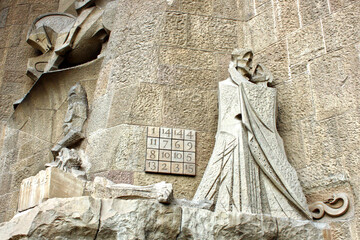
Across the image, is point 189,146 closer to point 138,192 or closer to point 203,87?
point 203,87

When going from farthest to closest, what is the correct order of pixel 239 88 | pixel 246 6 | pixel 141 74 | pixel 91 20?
pixel 91 20 < pixel 246 6 < pixel 141 74 < pixel 239 88

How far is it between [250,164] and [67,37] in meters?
3.64

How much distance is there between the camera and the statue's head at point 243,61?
580cm

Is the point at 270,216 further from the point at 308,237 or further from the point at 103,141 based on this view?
the point at 103,141

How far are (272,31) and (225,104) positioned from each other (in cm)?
138

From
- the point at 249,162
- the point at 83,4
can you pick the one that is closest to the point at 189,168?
the point at 249,162

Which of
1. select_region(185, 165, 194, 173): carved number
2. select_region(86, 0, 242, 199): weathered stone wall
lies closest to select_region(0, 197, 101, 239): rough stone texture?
select_region(86, 0, 242, 199): weathered stone wall

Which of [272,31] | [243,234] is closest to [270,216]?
[243,234]

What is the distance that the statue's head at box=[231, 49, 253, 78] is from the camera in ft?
19.0

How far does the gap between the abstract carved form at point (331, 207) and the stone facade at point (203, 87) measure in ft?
0.18

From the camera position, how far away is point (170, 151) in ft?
18.4

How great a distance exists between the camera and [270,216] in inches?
191

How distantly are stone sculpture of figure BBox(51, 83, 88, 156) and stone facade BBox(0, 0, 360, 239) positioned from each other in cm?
9

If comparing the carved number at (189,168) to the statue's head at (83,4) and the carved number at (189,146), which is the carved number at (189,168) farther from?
the statue's head at (83,4)
